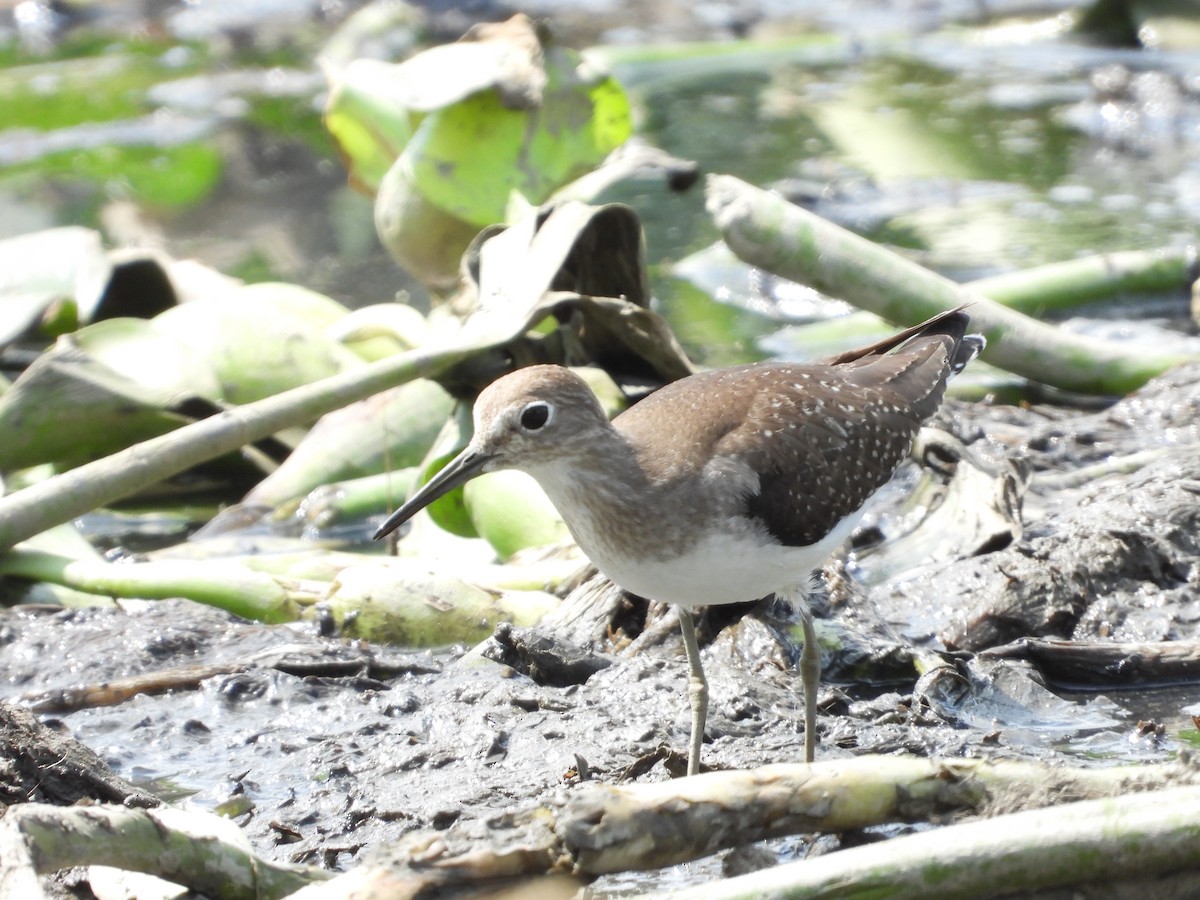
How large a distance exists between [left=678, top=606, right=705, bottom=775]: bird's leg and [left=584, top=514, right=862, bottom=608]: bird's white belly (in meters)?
0.15

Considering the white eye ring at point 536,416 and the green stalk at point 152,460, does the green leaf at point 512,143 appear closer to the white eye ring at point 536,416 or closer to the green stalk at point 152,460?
the green stalk at point 152,460

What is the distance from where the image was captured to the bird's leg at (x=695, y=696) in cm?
373

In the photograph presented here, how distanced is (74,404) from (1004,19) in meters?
11.7

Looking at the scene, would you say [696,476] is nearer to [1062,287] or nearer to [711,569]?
[711,569]

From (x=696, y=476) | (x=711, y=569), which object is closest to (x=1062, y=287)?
(x=696, y=476)

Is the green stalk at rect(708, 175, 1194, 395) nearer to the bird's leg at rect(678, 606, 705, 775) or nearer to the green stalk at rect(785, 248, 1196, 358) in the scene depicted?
the green stalk at rect(785, 248, 1196, 358)

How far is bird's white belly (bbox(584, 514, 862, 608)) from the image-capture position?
359cm

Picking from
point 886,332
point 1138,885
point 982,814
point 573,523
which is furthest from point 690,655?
point 886,332

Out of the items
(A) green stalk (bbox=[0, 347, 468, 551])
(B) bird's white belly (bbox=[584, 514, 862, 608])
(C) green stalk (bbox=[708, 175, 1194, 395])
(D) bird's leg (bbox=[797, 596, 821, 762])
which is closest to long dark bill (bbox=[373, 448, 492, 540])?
(B) bird's white belly (bbox=[584, 514, 862, 608])

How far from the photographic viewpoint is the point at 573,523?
148 inches

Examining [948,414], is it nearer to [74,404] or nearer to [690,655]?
[690,655]

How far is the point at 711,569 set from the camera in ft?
11.8

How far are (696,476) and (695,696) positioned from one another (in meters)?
0.59

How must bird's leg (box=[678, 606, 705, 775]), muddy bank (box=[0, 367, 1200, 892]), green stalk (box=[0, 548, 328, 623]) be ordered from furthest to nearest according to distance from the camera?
green stalk (box=[0, 548, 328, 623]) → muddy bank (box=[0, 367, 1200, 892]) → bird's leg (box=[678, 606, 705, 775])
